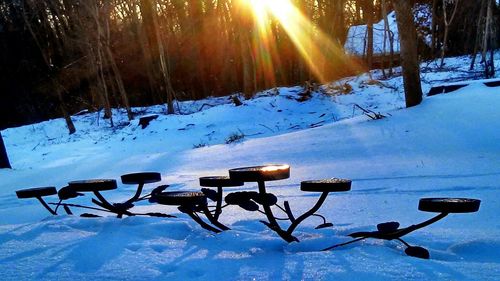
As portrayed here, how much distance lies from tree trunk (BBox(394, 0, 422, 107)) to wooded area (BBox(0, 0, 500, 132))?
36.7 ft

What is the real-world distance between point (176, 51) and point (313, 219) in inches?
1008

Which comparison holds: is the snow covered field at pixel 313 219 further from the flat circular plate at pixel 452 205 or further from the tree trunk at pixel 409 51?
the tree trunk at pixel 409 51

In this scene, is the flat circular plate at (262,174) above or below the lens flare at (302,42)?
below

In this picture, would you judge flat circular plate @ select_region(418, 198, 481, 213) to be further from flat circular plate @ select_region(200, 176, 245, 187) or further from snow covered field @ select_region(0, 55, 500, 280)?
flat circular plate @ select_region(200, 176, 245, 187)

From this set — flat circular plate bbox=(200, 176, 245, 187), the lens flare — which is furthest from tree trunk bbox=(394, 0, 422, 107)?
the lens flare

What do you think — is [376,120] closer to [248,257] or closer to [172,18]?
[248,257]

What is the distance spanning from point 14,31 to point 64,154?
650 inches

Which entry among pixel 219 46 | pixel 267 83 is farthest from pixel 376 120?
pixel 219 46

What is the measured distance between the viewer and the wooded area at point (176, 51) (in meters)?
20.7

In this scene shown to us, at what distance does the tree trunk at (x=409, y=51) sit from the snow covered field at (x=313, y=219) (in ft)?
1.16

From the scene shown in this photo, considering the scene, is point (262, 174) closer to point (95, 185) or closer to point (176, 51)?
point (95, 185)

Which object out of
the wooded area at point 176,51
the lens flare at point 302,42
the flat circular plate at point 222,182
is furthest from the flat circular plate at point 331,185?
the lens flare at point 302,42

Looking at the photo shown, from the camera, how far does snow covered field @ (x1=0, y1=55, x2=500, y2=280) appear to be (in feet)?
5.98

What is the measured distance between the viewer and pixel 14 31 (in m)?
25.0
